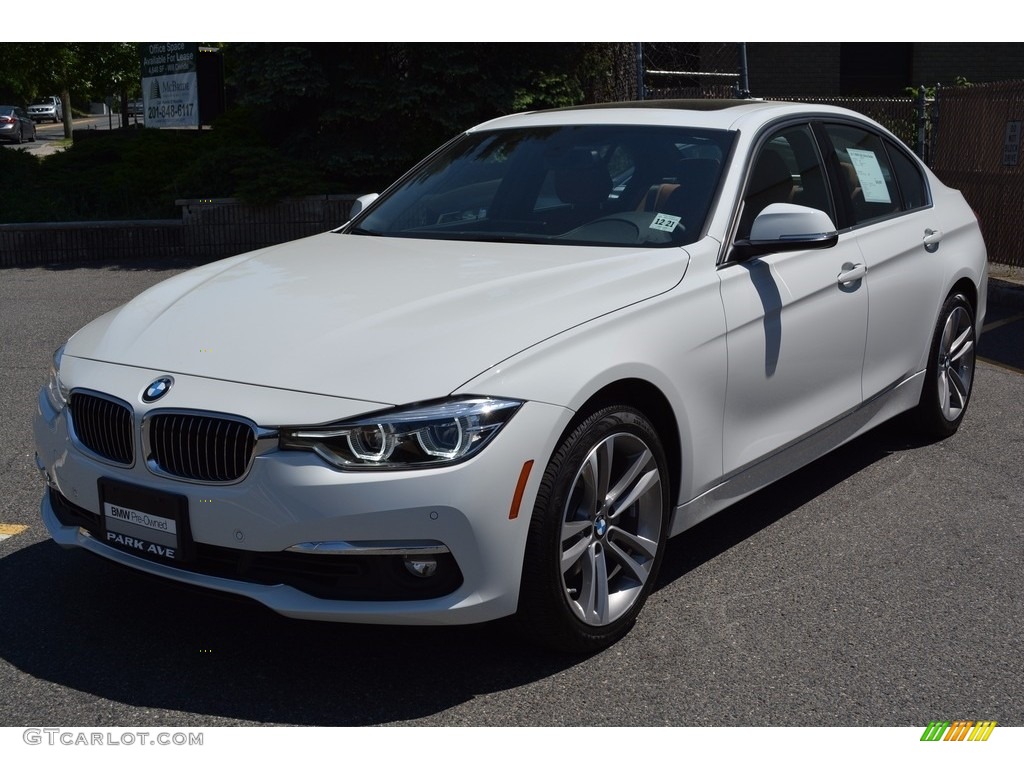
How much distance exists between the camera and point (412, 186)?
18.1ft

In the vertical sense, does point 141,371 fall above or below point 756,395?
above

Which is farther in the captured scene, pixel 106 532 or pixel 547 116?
pixel 547 116

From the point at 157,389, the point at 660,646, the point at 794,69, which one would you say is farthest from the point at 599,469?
the point at 794,69

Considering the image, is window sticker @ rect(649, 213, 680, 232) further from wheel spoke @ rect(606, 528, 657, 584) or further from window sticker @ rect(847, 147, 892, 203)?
window sticker @ rect(847, 147, 892, 203)

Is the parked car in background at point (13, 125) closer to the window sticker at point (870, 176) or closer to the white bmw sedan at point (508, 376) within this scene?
the white bmw sedan at point (508, 376)

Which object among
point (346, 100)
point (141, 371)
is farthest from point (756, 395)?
point (346, 100)

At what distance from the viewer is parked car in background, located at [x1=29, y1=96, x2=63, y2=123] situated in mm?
68562

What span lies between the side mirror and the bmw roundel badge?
2093 mm

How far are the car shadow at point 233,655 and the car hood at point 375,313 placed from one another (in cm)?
70

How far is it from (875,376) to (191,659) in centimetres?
316

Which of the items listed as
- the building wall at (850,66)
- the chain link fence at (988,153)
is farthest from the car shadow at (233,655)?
the building wall at (850,66)

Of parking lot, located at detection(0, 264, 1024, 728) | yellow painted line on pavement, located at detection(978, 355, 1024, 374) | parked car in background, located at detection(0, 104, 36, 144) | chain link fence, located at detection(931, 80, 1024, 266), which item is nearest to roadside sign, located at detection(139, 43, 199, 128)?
chain link fence, located at detection(931, 80, 1024, 266)

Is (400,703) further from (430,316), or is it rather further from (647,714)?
(430,316)
